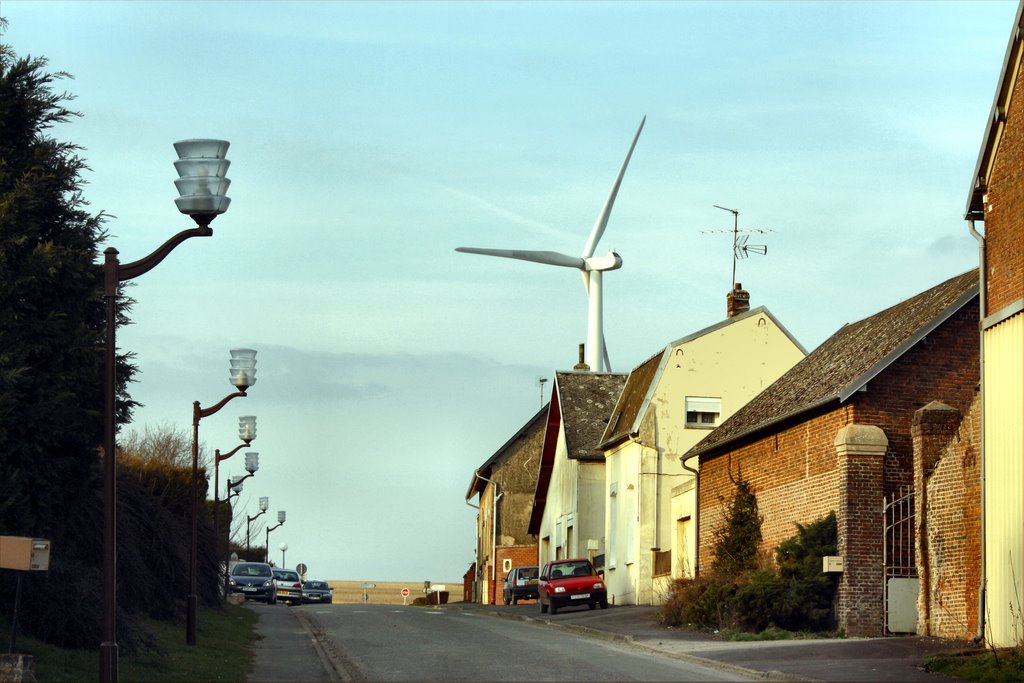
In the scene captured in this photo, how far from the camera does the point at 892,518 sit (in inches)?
985

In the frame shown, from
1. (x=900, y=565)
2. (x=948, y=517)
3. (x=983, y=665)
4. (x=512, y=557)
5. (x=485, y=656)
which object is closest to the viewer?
(x=983, y=665)

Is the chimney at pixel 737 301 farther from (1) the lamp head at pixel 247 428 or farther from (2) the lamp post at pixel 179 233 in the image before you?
(2) the lamp post at pixel 179 233

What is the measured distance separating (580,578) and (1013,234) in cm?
2058

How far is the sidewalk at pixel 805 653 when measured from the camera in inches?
687

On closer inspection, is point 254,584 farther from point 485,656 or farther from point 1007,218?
point 1007,218

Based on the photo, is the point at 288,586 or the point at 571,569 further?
the point at 288,586

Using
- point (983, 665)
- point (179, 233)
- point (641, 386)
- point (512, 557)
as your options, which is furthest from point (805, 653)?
point (512, 557)

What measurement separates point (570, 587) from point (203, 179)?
2549 centimetres

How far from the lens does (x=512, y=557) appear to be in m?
59.8

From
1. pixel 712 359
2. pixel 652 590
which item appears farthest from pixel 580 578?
pixel 712 359

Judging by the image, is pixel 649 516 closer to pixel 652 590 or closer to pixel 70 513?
pixel 652 590

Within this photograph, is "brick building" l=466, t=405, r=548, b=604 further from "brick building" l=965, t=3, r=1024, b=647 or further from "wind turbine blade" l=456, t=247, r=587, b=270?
"brick building" l=965, t=3, r=1024, b=647

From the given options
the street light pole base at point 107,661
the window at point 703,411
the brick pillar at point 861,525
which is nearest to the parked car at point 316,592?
the window at point 703,411

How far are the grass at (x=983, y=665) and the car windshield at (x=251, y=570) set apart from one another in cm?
3633
